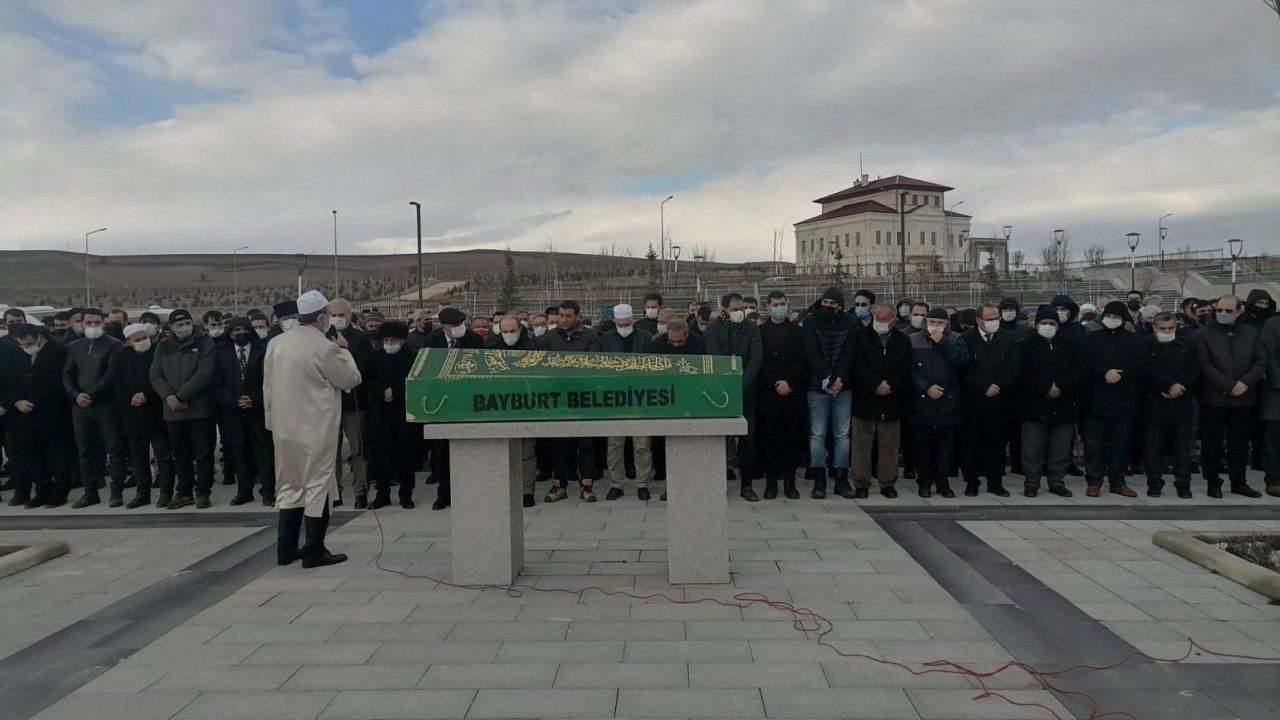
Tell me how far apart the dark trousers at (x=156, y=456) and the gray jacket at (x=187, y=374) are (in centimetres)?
37

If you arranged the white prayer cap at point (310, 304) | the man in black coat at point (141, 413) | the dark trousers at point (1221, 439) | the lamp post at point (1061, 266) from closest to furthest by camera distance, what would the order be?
the white prayer cap at point (310, 304) < the dark trousers at point (1221, 439) < the man in black coat at point (141, 413) < the lamp post at point (1061, 266)

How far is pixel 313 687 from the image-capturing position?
13.9ft

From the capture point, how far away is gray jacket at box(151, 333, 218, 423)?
28.5 ft

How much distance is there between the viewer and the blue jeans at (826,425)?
8.75 m

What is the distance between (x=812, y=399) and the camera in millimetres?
8812

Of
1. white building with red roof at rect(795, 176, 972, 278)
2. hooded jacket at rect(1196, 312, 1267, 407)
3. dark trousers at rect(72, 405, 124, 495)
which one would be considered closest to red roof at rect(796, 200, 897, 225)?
white building with red roof at rect(795, 176, 972, 278)

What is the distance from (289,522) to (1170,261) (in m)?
70.7

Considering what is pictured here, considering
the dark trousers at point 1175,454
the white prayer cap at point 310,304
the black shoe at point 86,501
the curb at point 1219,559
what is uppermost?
the white prayer cap at point 310,304

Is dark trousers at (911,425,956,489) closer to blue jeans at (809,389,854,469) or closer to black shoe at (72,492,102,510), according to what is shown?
blue jeans at (809,389,854,469)

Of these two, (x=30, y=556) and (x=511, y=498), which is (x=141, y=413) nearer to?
(x=30, y=556)

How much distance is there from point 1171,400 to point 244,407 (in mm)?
9859

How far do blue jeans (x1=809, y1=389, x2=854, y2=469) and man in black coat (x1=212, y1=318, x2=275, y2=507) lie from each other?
5877 mm

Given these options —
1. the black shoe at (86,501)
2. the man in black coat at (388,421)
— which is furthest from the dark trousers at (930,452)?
the black shoe at (86,501)

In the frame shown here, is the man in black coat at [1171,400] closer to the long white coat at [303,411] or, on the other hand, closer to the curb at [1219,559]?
the curb at [1219,559]
